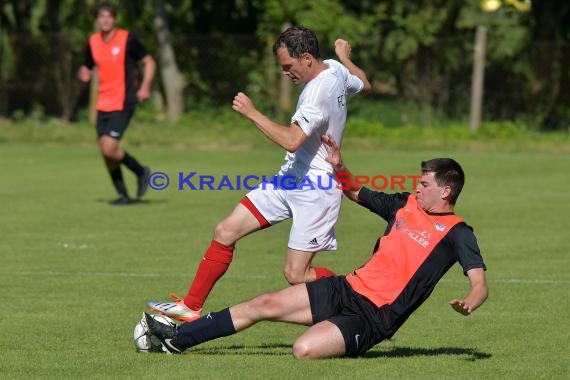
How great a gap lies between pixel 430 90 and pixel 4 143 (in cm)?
902

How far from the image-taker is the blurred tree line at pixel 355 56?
27.1 meters

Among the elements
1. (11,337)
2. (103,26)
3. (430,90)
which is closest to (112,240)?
(103,26)

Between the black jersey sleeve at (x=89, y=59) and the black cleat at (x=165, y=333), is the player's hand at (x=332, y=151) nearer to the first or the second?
the black cleat at (x=165, y=333)

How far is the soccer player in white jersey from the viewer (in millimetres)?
7883

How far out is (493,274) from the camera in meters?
10.7

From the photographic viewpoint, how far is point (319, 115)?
7.77 metres

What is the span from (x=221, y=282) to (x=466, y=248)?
3790 mm

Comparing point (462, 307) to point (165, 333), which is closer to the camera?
point (462, 307)

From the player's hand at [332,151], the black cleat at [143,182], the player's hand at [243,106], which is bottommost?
A: the black cleat at [143,182]

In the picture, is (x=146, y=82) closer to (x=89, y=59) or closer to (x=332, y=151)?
(x=89, y=59)

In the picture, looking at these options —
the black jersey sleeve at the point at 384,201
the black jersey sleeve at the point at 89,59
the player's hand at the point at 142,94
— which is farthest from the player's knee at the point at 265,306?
the black jersey sleeve at the point at 89,59

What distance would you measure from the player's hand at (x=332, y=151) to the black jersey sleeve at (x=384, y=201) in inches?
9.2

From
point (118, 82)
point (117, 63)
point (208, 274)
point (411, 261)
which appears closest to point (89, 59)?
point (117, 63)

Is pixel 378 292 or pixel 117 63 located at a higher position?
pixel 117 63
